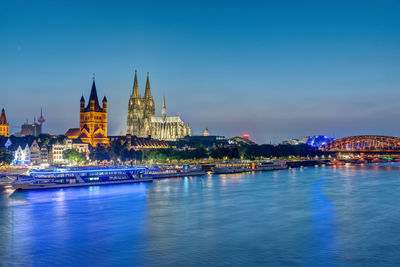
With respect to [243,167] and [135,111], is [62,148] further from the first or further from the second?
[135,111]

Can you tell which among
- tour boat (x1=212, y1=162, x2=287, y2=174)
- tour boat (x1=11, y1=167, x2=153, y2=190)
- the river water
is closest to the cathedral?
tour boat (x1=212, y1=162, x2=287, y2=174)

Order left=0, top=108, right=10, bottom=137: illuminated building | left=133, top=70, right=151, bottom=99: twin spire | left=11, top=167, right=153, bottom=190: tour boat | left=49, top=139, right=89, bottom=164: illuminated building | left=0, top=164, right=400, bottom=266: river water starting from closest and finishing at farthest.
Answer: left=0, top=164, right=400, bottom=266: river water, left=11, top=167, right=153, bottom=190: tour boat, left=49, top=139, right=89, bottom=164: illuminated building, left=0, top=108, right=10, bottom=137: illuminated building, left=133, top=70, right=151, bottom=99: twin spire

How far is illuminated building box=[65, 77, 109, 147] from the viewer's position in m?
126

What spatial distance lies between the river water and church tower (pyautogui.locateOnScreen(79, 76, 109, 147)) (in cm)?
7493

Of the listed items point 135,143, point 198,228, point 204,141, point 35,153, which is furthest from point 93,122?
point 198,228

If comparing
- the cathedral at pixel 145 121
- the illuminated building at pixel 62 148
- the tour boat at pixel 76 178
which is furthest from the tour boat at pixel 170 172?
the cathedral at pixel 145 121

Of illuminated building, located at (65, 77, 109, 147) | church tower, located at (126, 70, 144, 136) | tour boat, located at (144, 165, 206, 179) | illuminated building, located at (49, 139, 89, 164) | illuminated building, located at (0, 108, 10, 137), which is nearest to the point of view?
tour boat, located at (144, 165, 206, 179)

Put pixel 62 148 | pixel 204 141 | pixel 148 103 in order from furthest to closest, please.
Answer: pixel 204 141
pixel 148 103
pixel 62 148

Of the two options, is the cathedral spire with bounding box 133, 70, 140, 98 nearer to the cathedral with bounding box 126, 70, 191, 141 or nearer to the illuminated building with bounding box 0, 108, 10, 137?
the cathedral with bounding box 126, 70, 191, 141

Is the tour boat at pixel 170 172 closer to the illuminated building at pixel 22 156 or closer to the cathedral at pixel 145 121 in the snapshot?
the illuminated building at pixel 22 156

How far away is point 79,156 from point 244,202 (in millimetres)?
63523

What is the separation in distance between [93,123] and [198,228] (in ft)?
325

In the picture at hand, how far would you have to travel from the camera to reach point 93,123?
127 m

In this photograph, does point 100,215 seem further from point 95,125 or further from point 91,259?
point 95,125
